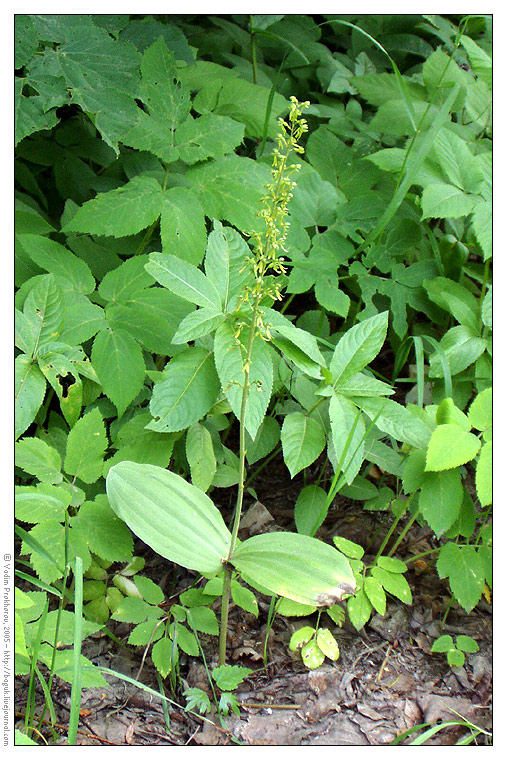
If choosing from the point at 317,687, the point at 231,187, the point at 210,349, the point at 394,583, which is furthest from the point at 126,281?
the point at 317,687

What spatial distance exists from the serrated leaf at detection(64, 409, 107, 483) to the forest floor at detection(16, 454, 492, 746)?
49 cm

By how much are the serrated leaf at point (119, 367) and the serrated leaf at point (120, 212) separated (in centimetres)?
37

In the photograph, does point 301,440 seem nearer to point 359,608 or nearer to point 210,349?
point 210,349

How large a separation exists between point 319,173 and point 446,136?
0.58 metres

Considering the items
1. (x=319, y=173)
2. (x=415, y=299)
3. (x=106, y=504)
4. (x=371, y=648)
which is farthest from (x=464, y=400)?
(x=106, y=504)

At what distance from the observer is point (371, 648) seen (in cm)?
193

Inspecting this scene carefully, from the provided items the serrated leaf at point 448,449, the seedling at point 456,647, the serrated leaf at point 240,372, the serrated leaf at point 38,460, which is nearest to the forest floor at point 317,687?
the seedling at point 456,647

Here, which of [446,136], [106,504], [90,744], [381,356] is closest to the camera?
[90,744]

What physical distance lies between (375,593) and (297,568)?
1.36 ft

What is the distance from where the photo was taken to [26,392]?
1774mm

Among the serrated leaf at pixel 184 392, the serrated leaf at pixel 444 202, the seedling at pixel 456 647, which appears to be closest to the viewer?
the serrated leaf at pixel 184 392

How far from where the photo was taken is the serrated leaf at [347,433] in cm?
174

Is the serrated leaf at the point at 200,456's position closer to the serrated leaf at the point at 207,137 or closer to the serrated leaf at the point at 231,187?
the serrated leaf at the point at 231,187

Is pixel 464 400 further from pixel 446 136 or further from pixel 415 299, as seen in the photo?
pixel 446 136
